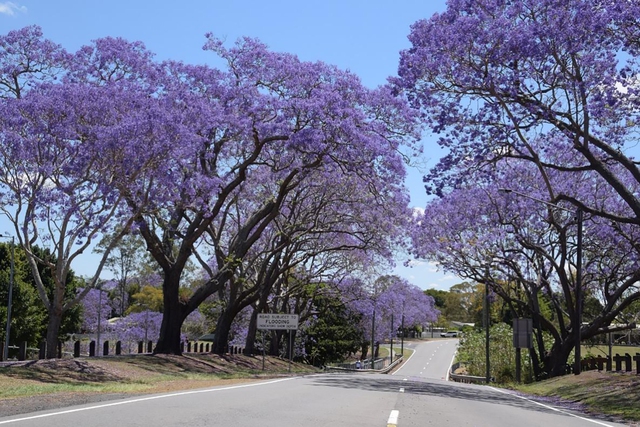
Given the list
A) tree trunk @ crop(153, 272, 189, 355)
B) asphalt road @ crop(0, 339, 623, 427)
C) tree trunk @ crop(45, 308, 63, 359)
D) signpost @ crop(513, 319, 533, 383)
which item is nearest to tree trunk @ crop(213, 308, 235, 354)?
tree trunk @ crop(153, 272, 189, 355)

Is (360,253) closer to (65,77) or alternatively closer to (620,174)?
(620,174)

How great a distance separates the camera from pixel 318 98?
82.8 feet

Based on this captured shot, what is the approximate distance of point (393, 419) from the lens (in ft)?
38.3

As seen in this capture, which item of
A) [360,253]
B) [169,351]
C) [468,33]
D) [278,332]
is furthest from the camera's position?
[278,332]

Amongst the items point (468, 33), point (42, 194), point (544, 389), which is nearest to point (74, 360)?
point (42, 194)

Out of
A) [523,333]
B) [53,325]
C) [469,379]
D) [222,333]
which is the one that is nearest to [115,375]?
[53,325]

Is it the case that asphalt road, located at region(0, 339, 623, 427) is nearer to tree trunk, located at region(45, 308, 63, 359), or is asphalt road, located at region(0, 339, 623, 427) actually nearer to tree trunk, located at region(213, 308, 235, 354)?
tree trunk, located at region(45, 308, 63, 359)

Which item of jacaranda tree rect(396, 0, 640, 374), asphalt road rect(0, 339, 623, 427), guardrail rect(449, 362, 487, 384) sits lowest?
guardrail rect(449, 362, 487, 384)

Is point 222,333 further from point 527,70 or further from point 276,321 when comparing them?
point 527,70

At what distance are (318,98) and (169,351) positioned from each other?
38.1ft

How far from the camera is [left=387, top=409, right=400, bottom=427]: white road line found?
11.0 metres

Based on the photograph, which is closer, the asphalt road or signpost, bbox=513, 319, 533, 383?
the asphalt road

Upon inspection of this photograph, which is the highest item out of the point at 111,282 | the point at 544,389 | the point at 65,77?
the point at 65,77

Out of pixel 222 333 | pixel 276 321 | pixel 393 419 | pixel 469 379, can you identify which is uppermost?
pixel 276 321
